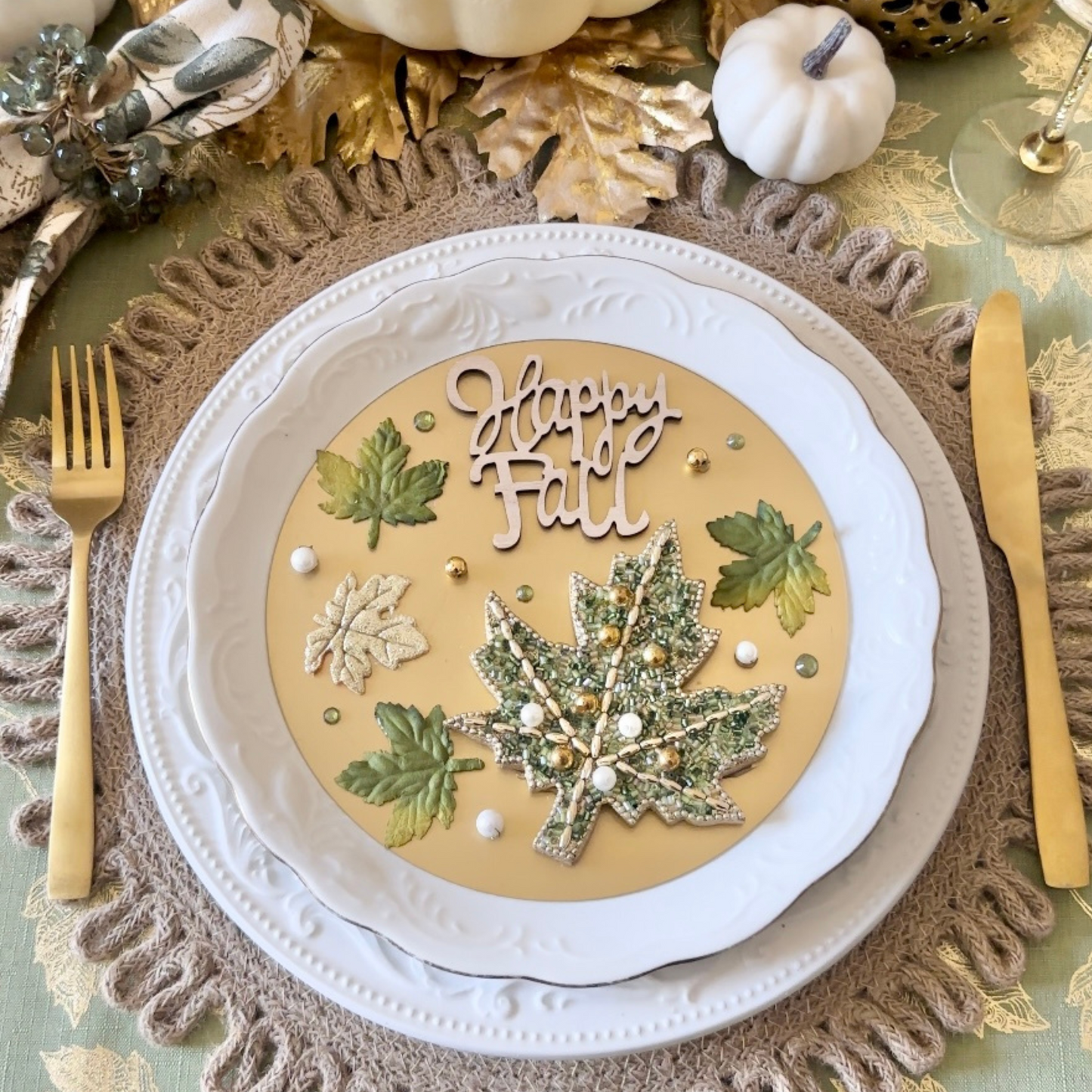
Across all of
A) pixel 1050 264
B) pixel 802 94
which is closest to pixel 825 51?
pixel 802 94

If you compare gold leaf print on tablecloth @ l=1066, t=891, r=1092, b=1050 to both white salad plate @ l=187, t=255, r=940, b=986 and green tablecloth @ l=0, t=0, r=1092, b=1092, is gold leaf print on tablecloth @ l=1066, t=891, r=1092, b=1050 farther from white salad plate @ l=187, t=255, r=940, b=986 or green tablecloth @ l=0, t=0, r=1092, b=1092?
white salad plate @ l=187, t=255, r=940, b=986

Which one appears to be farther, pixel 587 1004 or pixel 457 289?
pixel 457 289

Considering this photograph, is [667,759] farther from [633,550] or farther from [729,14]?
[729,14]

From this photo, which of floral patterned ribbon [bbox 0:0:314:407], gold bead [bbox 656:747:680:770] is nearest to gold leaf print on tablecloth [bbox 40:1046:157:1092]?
gold bead [bbox 656:747:680:770]

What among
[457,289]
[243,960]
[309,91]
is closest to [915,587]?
[457,289]

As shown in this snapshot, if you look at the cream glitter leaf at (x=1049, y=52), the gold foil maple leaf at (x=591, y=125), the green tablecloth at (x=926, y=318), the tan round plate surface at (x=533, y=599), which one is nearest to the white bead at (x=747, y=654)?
the tan round plate surface at (x=533, y=599)

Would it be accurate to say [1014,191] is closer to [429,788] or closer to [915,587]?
[915,587]
